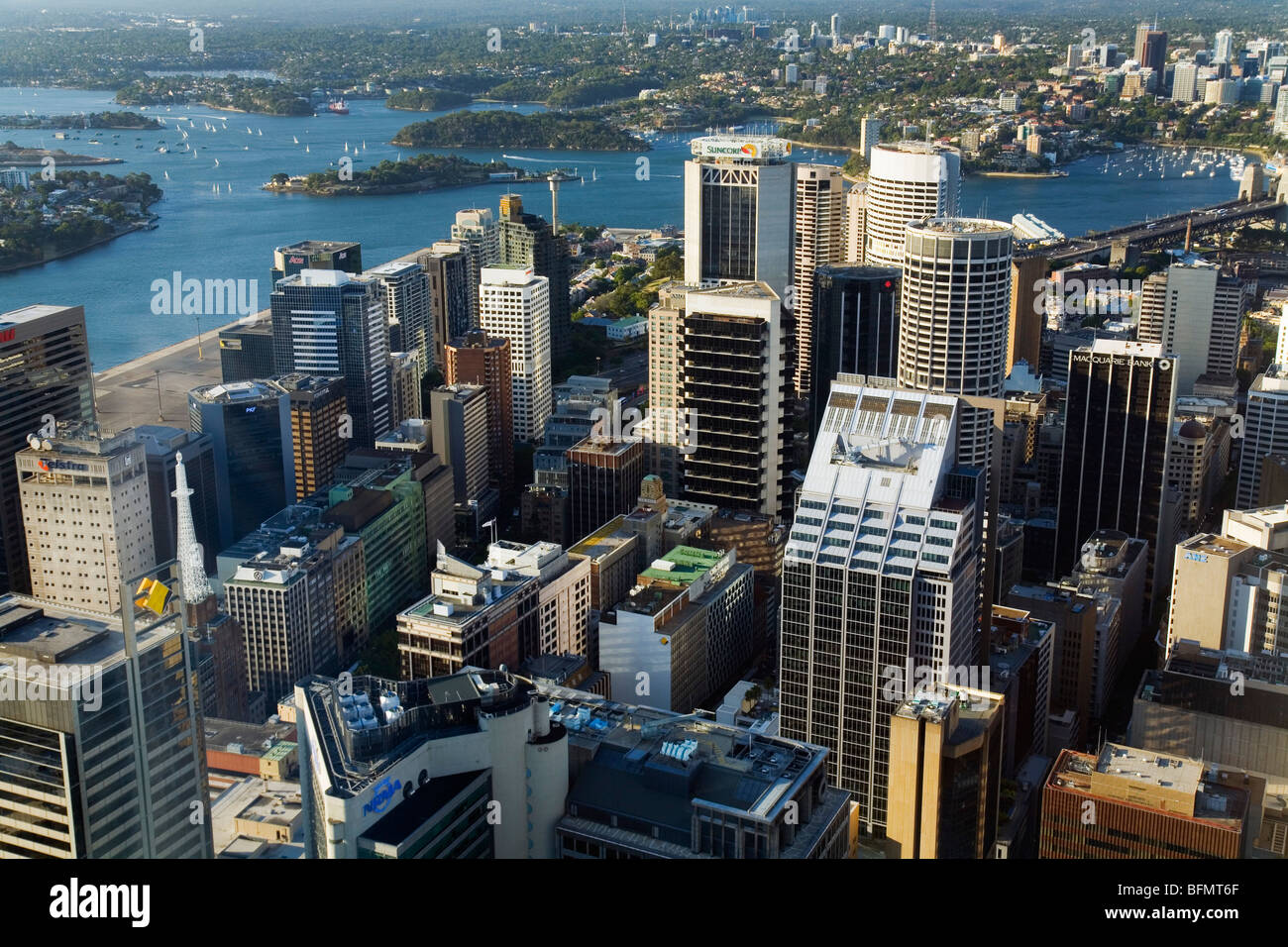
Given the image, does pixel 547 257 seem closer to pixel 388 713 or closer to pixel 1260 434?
pixel 1260 434

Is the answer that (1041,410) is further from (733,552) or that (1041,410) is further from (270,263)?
(270,263)

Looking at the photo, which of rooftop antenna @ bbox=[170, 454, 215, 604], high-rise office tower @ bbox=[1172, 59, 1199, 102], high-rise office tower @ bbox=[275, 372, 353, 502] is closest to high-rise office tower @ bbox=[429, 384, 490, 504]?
high-rise office tower @ bbox=[275, 372, 353, 502]

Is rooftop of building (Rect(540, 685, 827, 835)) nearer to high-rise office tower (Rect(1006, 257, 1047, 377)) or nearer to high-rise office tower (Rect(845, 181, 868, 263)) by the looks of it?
high-rise office tower (Rect(1006, 257, 1047, 377))

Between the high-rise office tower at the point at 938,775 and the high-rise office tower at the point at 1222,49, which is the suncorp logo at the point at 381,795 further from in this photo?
the high-rise office tower at the point at 1222,49

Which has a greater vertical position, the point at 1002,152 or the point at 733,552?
the point at 1002,152

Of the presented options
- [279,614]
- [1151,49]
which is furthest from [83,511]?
[1151,49]

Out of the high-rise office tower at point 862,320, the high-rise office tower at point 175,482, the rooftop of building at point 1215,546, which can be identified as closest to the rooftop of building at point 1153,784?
the rooftop of building at point 1215,546
